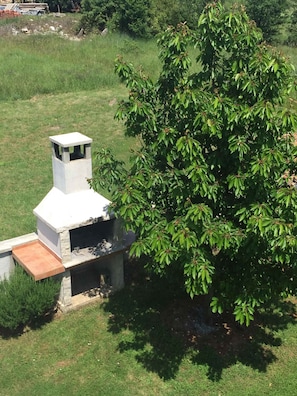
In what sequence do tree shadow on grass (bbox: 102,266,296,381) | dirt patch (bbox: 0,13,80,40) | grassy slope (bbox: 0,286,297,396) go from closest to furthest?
1. grassy slope (bbox: 0,286,297,396)
2. tree shadow on grass (bbox: 102,266,296,381)
3. dirt patch (bbox: 0,13,80,40)

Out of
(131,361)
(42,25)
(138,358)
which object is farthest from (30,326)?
(42,25)

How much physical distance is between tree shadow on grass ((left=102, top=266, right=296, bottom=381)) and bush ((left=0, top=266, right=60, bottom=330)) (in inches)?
66.7

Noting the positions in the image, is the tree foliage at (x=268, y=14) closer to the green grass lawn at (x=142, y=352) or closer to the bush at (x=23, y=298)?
the green grass lawn at (x=142, y=352)

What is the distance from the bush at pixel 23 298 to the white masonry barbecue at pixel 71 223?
272 mm

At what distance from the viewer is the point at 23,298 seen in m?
10.7

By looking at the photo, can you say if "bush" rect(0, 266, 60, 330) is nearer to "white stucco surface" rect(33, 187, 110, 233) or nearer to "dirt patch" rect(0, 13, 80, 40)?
"white stucco surface" rect(33, 187, 110, 233)

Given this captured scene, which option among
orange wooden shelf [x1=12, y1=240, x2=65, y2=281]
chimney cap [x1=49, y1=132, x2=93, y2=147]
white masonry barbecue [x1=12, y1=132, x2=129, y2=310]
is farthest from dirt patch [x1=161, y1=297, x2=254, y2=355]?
chimney cap [x1=49, y1=132, x2=93, y2=147]

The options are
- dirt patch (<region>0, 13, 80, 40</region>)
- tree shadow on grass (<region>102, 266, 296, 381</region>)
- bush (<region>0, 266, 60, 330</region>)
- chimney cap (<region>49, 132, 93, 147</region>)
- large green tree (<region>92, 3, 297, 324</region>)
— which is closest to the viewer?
large green tree (<region>92, 3, 297, 324</region>)

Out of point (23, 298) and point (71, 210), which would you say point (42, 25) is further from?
point (23, 298)

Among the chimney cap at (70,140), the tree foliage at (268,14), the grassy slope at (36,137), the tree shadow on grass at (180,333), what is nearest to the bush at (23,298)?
the tree shadow on grass at (180,333)

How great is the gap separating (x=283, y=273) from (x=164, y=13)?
37577 millimetres

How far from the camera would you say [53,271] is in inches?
431

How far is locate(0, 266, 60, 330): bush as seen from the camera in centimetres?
1055

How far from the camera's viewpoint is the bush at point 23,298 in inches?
416
